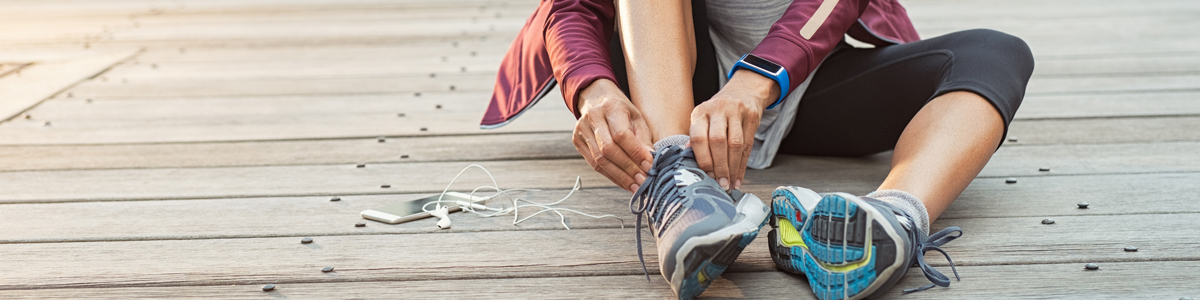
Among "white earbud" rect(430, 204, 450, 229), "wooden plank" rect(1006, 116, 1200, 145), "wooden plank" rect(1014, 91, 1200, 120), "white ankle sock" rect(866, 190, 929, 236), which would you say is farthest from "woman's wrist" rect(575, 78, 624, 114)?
"wooden plank" rect(1014, 91, 1200, 120)

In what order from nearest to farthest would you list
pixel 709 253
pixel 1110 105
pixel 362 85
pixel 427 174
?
pixel 709 253, pixel 427 174, pixel 1110 105, pixel 362 85

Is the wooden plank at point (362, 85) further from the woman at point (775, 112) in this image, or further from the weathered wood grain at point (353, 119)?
the woman at point (775, 112)

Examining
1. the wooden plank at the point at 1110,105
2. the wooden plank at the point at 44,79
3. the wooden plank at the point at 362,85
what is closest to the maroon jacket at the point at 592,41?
the wooden plank at the point at 1110,105

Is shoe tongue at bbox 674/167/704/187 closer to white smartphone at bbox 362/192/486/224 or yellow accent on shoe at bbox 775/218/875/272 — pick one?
yellow accent on shoe at bbox 775/218/875/272

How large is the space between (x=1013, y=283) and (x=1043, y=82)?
126cm

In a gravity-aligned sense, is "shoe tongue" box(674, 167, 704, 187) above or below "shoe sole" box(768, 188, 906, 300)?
above

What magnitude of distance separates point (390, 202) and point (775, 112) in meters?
0.55

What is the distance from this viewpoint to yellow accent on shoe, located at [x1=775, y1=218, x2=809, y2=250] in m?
0.91

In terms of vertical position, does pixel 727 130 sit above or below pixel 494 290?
above

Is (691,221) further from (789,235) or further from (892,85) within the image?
(892,85)

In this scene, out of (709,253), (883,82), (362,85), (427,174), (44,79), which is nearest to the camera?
(709,253)

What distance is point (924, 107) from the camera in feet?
3.60

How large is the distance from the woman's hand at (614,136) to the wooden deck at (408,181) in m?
0.09

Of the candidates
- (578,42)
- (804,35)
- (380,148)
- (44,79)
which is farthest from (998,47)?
(44,79)
